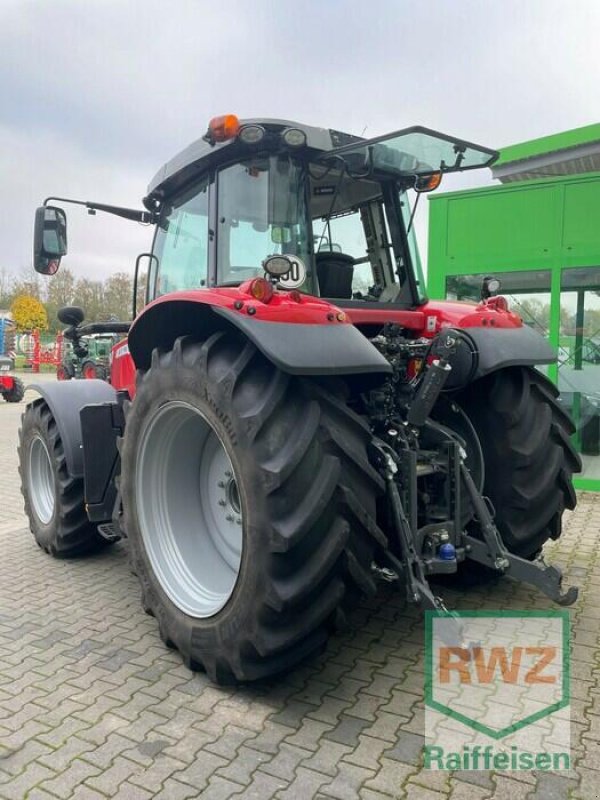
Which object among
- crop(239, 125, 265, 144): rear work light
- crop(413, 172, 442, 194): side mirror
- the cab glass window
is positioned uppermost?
crop(239, 125, 265, 144): rear work light

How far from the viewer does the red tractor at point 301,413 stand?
247 cm

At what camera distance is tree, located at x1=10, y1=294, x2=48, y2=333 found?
34688mm

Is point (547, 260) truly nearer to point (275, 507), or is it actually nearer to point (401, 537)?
point (401, 537)

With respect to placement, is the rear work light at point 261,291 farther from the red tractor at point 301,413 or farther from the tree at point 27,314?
the tree at point 27,314

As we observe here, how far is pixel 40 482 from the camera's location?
5039 mm

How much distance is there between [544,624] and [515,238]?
4932 millimetres

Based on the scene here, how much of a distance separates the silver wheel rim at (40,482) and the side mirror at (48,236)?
4.57 feet

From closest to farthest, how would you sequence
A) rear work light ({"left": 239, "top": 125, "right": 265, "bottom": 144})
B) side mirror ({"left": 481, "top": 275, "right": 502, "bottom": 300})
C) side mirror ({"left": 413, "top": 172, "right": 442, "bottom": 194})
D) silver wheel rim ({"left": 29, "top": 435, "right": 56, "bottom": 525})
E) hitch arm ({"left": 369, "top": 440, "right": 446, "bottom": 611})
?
hitch arm ({"left": 369, "top": 440, "right": 446, "bottom": 611}) → rear work light ({"left": 239, "top": 125, "right": 265, "bottom": 144}) → side mirror ({"left": 413, "top": 172, "right": 442, "bottom": 194}) → side mirror ({"left": 481, "top": 275, "right": 502, "bottom": 300}) → silver wheel rim ({"left": 29, "top": 435, "right": 56, "bottom": 525})

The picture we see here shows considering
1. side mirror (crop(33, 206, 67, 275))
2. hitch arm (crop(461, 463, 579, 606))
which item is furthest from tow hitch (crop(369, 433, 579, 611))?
side mirror (crop(33, 206, 67, 275))

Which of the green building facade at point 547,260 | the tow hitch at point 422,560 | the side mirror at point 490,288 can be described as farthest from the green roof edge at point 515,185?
the tow hitch at point 422,560

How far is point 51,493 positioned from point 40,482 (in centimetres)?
18

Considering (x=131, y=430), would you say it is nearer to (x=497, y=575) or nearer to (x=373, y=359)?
(x=373, y=359)

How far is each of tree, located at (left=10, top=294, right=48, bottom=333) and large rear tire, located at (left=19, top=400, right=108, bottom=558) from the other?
3185 cm

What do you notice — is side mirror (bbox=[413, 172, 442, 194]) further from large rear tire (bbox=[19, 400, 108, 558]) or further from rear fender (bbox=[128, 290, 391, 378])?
large rear tire (bbox=[19, 400, 108, 558])
